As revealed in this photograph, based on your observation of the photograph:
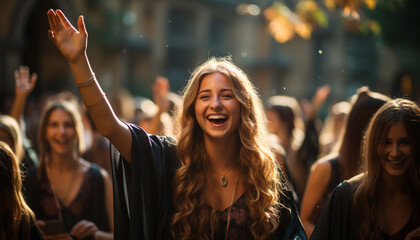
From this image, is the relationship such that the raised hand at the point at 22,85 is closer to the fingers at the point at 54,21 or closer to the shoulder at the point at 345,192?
the fingers at the point at 54,21

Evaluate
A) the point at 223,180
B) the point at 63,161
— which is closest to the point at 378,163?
the point at 223,180

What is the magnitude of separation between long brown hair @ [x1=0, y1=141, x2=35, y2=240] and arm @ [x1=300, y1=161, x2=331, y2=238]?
2045 mm

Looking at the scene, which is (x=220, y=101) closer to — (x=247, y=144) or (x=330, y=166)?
(x=247, y=144)

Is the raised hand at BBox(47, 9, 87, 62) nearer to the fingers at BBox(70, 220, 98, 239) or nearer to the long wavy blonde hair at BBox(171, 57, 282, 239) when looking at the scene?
the long wavy blonde hair at BBox(171, 57, 282, 239)

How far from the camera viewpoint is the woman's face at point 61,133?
14.7 ft

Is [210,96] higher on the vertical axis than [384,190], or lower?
higher

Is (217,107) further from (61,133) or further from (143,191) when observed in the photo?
(61,133)

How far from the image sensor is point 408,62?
1730cm

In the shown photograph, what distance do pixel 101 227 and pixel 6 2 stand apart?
10.4m

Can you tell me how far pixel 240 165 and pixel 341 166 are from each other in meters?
1.06

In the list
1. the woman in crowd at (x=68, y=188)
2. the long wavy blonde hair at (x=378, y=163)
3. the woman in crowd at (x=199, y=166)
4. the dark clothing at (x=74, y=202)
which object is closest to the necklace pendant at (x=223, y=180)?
the woman in crowd at (x=199, y=166)

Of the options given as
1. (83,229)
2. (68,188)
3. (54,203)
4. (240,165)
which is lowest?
(83,229)

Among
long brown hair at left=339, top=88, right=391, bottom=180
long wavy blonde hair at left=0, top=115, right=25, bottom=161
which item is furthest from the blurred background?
long wavy blonde hair at left=0, top=115, right=25, bottom=161

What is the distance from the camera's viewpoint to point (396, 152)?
2.95 m
